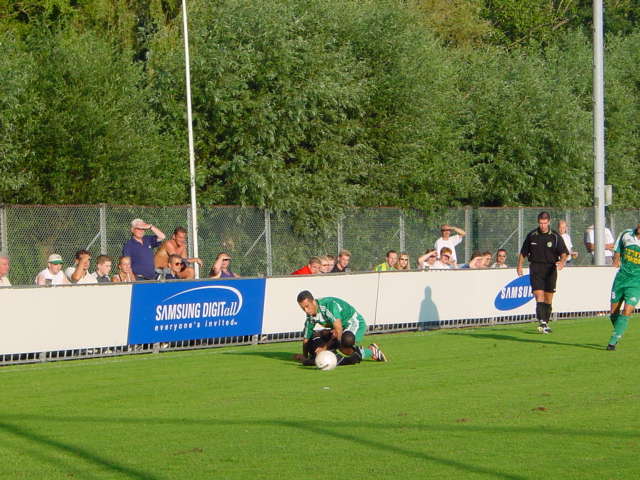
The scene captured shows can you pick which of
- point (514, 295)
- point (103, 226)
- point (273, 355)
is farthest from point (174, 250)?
point (514, 295)

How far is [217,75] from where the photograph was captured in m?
28.2

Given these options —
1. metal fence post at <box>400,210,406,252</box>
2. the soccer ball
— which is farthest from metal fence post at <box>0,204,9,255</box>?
metal fence post at <box>400,210,406,252</box>

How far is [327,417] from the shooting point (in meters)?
11.1

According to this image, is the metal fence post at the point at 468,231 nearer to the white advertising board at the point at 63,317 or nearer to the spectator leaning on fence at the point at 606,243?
the spectator leaning on fence at the point at 606,243

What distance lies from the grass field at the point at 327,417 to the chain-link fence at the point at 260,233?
5533mm

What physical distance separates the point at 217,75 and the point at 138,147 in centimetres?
342

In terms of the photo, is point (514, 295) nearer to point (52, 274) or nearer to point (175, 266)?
point (175, 266)

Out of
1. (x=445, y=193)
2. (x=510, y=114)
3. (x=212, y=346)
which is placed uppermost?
(x=510, y=114)

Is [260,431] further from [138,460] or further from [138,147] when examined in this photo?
[138,147]

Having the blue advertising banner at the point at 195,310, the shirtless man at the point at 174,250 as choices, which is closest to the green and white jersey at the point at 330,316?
the blue advertising banner at the point at 195,310

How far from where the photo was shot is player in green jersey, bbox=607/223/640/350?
17188mm

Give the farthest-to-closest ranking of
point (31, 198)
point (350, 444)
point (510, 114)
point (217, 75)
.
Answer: point (510, 114)
point (217, 75)
point (31, 198)
point (350, 444)

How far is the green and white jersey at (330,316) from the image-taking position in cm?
1544

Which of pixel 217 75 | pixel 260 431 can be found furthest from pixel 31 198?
pixel 260 431
